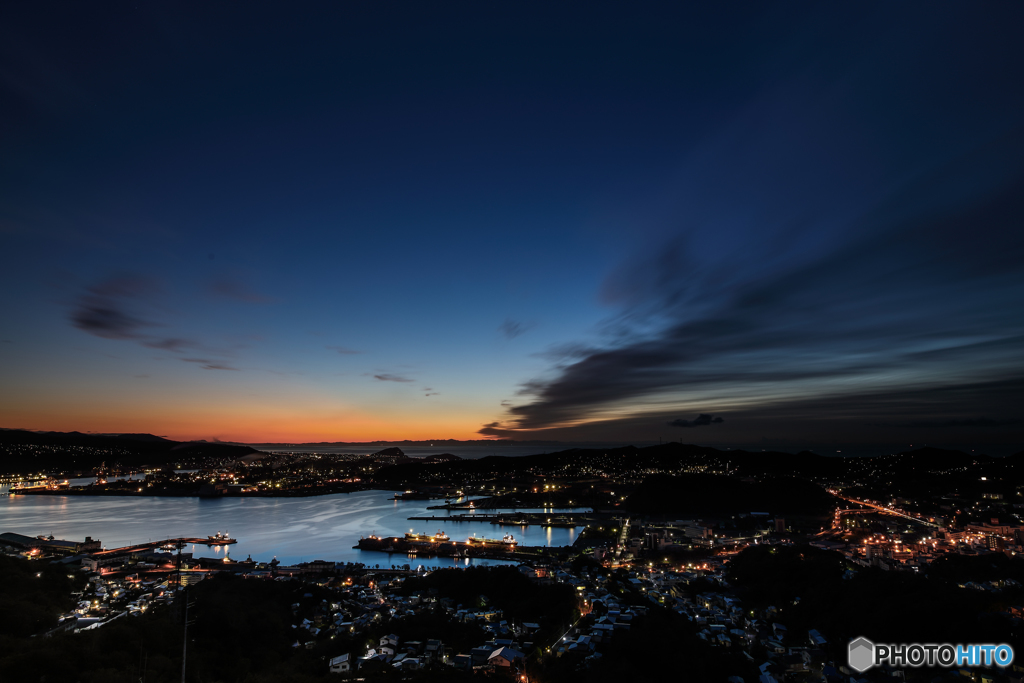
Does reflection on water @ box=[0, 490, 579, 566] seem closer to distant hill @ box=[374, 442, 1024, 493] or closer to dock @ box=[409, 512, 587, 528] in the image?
dock @ box=[409, 512, 587, 528]

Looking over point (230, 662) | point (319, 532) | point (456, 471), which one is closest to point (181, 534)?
point (319, 532)

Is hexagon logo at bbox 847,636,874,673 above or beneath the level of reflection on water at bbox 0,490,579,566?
above

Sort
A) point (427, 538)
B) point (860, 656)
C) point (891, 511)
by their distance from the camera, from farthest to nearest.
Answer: point (427, 538) < point (891, 511) < point (860, 656)

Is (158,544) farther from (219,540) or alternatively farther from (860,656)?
(860,656)

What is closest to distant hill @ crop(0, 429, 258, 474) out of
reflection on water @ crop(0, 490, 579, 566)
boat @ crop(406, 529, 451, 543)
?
reflection on water @ crop(0, 490, 579, 566)

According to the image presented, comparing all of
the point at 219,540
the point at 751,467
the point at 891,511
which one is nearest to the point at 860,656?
the point at 891,511

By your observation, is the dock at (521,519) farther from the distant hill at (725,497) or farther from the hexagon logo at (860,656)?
the hexagon logo at (860,656)
